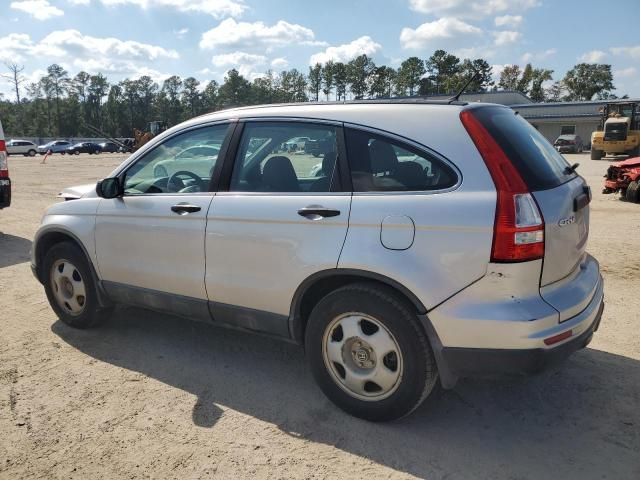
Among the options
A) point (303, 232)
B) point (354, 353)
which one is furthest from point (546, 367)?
point (303, 232)

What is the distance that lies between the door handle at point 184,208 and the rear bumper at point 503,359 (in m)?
1.91

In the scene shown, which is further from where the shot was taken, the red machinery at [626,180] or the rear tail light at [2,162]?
the red machinery at [626,180]

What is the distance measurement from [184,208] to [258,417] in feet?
4.93

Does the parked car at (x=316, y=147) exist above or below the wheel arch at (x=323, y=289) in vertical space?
above

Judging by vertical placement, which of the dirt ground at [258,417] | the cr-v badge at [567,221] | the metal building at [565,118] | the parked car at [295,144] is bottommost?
the dirt ground at [258,417]

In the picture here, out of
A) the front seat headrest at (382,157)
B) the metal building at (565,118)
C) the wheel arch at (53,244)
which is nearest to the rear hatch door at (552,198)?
the front seat headrest at (382,157)

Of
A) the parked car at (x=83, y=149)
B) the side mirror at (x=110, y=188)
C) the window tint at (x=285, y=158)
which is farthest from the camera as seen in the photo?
the parked car at (x=83, y=149)

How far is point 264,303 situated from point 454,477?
58.9 inches

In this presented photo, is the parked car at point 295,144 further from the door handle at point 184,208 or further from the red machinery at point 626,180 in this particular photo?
the red machinery at point 626,180

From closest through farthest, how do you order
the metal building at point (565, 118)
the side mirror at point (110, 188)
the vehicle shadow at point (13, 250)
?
the side mirror at point (110, 188)
the vehicle shadow at point (13, 250)
the metal building at point (565, 118)

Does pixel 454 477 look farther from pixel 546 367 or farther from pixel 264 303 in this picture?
pixel 264 303

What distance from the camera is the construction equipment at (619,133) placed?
102ft

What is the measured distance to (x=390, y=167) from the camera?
115 inches

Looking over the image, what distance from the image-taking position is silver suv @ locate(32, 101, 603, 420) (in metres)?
2.58
